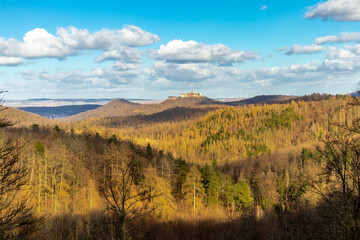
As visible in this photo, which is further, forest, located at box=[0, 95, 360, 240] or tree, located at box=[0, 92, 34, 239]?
forest, located at box=[0, 95, 360, 240]

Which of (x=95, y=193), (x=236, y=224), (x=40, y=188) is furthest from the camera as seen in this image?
(x=95, y=193)

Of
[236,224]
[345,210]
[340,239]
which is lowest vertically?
[236,224]

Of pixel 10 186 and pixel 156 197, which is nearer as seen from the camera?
pixel 10 186

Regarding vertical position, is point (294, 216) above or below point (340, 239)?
below

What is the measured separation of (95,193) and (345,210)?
33897mm

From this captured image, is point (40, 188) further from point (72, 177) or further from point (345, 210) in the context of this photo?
point (345, 210)

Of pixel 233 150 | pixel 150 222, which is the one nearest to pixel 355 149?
pixel 150 222

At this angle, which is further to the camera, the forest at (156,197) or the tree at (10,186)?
the forest at (156,197)

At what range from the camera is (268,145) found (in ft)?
533

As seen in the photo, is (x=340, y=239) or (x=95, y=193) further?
(x=95, y=193)

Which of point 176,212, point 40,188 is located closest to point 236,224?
point 176,212

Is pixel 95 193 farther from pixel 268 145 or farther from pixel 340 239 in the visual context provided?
pixel 268 145

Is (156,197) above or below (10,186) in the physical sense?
below

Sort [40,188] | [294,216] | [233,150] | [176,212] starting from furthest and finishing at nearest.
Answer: [233,150] < [294,216] < [176,212] < [40,188]
